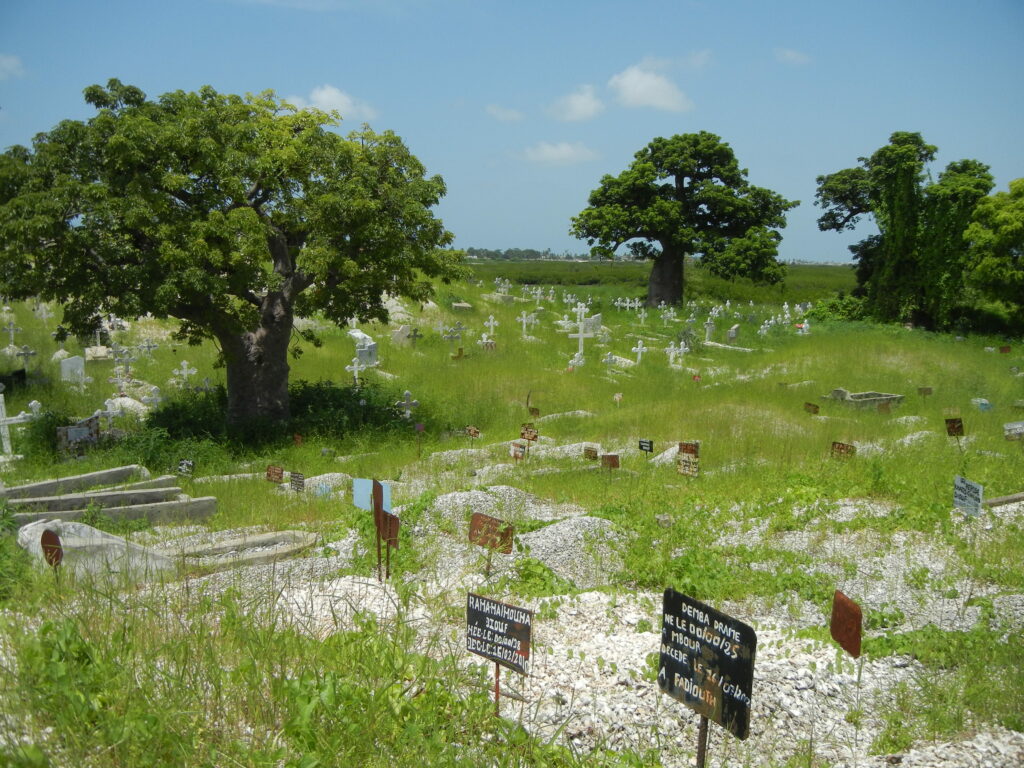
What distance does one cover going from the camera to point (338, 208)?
1224 cm

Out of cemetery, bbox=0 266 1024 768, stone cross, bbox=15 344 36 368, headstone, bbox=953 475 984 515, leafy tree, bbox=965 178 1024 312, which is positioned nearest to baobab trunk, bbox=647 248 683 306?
leafy tree, bbox=965 178 1024 312

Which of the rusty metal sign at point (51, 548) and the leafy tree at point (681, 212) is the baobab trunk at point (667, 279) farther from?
the rusty metal sign at point (51, 548)

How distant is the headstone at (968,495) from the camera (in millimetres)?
7664

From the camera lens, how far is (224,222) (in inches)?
466

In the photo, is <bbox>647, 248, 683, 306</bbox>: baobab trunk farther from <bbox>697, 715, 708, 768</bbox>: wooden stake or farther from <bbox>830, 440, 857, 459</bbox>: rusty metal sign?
<bbox>697, 715, 708, 768</bbox>: wooden stake

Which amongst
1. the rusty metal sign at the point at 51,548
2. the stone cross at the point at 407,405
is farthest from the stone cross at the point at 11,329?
the rusty metal sign at the point at 51,548

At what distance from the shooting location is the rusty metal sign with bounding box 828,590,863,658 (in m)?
4.75

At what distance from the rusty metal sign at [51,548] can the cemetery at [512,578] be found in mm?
23

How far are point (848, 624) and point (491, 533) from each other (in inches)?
121

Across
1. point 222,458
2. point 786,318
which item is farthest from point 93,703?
point 786,318

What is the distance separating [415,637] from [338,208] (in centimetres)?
867

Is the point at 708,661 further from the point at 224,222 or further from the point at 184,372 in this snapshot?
the point at 184,372

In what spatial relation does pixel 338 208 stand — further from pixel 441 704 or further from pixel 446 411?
pixel 441 704

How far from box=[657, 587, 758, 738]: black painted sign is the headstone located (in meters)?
5.11
